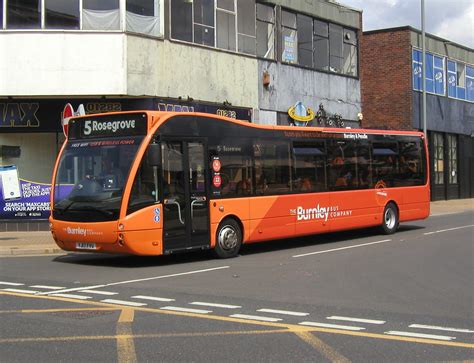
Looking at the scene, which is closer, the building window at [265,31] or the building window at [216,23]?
the building window at [216,23]

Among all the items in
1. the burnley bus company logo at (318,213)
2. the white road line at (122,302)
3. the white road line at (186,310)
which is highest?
the burnley bus company logo at (318,213)

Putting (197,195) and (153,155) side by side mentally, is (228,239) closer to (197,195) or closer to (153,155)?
(197,195)

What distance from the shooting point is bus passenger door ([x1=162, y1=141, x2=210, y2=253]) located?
38.5ft

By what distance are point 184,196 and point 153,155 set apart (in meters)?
1.22

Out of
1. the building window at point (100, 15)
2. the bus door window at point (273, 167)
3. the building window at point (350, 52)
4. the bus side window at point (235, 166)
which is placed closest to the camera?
the bus side window at point (235, 166)

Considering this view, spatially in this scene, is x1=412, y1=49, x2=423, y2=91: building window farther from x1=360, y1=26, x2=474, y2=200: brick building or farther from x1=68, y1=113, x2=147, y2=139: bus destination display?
x1=68, y1=113, x2=147, y2=139: bus destination display

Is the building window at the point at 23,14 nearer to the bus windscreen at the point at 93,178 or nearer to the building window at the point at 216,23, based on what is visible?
the building window at the point at 216,23

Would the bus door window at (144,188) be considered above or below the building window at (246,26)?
below

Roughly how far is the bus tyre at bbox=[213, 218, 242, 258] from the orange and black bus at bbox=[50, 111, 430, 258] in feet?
0.07

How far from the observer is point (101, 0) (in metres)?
19.0

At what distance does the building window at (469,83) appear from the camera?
38.5m

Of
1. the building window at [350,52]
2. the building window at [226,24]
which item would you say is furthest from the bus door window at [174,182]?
the building window at [350,52]

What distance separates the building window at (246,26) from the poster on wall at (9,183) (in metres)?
9.74

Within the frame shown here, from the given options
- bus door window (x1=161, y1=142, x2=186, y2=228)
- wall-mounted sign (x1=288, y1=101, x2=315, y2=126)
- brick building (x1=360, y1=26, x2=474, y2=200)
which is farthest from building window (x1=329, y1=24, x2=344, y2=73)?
bus door window (x1=161, y1=142, x2=186, y2=228)
